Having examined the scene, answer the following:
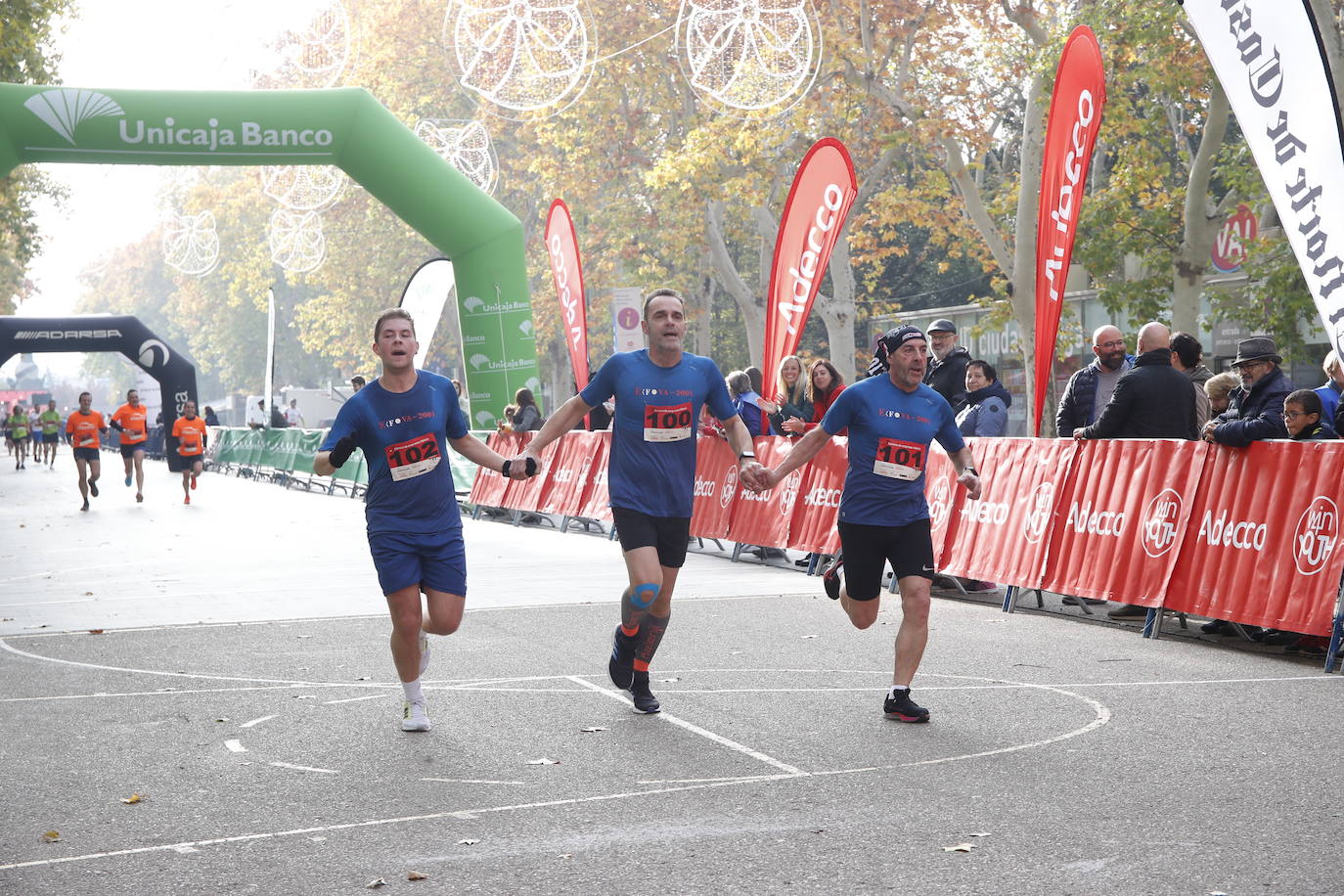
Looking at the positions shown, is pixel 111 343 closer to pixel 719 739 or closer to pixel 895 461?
pixel 895 461

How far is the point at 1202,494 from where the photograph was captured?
998cm

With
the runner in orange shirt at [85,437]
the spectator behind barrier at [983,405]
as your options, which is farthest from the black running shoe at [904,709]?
the runner in orange shirt at [85,437]

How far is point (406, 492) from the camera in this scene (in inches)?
286

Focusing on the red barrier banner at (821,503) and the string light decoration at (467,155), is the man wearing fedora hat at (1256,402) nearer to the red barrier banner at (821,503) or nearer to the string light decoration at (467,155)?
the red barrier banner at (821,503)

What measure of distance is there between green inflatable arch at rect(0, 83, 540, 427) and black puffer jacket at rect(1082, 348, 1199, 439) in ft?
46.1

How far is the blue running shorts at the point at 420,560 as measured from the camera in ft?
23.7

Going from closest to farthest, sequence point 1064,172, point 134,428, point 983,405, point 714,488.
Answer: point 983,405
point 1064,172
point 714,488
point 134,428

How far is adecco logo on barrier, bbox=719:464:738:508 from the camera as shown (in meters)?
16.2

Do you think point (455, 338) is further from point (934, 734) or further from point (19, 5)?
point (934, 734)

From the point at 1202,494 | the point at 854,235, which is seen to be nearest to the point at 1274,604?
the point at 1202,494

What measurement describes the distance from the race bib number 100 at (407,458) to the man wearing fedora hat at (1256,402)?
499 cm

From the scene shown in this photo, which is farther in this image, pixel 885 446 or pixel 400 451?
pixel 885 446

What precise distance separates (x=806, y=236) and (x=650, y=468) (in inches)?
388

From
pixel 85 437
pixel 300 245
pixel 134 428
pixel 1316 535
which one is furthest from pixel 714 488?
pixel 300 245
